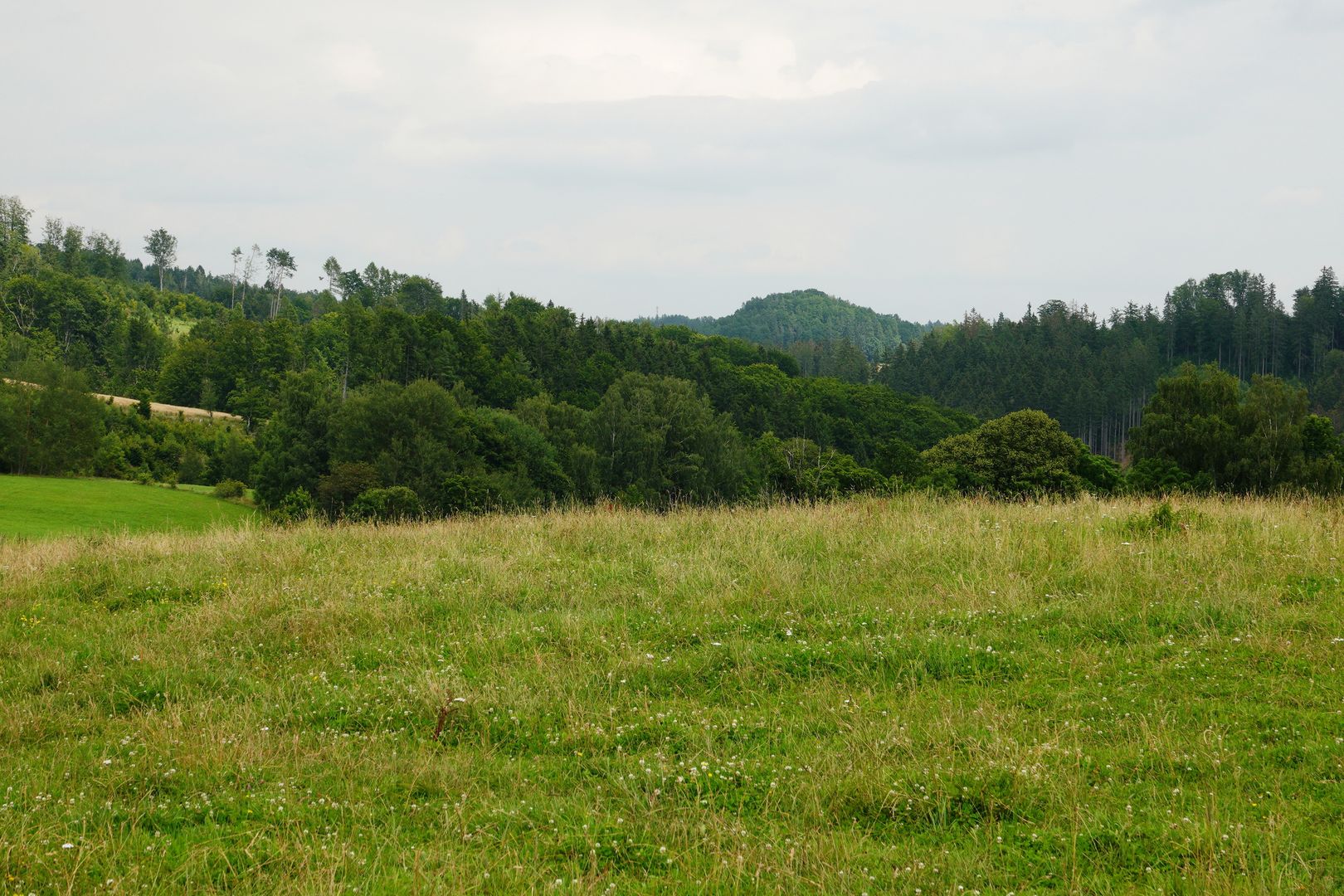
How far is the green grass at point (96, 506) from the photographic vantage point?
44469mm

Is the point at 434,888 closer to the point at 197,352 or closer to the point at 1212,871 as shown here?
the point at 1212,871

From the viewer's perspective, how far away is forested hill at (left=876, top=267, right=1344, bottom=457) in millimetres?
137250

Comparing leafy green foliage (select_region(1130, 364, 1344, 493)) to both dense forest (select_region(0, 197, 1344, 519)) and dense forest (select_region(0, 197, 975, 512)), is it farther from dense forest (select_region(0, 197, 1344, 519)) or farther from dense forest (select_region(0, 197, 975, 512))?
dense forest (select_region(0, 197, 975, 512))

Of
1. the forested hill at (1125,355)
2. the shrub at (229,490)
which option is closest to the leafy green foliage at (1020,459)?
the shrub at (229,490)

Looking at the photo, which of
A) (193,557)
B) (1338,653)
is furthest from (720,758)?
(193,557)

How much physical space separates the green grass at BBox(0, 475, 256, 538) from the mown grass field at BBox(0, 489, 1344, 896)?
35.5 meters

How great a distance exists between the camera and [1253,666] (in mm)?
6551

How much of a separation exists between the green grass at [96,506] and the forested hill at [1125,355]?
388ft

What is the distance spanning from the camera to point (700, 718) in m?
6.12

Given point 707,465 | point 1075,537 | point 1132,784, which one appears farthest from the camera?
point 707,465

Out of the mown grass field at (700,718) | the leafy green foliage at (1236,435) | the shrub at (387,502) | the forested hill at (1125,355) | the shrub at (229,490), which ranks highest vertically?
the forested hill at (1125,355)

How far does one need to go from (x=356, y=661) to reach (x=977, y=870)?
557 centimetres

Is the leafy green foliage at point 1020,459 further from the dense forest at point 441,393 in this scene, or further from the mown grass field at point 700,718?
the mown grass field at point 700,718

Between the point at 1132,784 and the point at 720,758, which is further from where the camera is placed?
the point at 720,758
